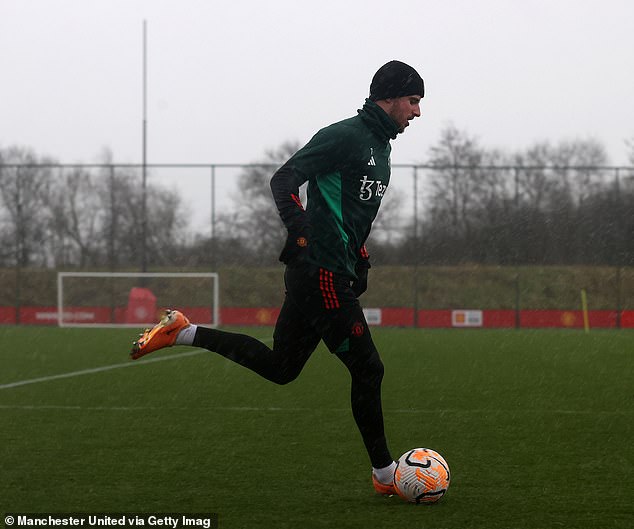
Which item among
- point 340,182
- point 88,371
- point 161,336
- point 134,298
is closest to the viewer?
point 340,182

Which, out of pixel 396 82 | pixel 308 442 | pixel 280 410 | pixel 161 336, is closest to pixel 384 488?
pixel 161 336

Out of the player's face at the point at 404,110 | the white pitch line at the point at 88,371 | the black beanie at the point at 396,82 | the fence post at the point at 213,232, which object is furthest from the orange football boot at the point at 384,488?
the fence post at the point at 213,232

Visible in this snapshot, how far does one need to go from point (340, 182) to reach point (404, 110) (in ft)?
1.61

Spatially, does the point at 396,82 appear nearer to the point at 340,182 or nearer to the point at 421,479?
the point at 340,182

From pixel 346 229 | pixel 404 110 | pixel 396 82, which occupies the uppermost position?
pixel 396 82

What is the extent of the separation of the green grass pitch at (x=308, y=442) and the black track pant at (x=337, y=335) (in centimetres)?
37

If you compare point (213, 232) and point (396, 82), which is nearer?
point (396, 82)

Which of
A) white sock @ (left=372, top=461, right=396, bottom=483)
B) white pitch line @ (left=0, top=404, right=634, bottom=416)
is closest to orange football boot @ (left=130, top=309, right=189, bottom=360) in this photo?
white sock @ (left=372, top=461, right=396, bottom=483)

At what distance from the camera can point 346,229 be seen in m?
5.16

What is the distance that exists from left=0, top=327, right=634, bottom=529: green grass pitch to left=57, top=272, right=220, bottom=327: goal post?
14.8 meters

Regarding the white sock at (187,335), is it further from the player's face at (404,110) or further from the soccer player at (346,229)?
the player's face at (404,110)

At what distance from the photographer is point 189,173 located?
98.6 ft

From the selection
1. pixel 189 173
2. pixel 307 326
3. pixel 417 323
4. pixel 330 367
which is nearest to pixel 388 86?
pixel 307 326

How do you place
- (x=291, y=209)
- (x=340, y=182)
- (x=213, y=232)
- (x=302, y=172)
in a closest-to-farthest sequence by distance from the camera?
1. (x=291, y=209)
2. (x=302, y=172)
3. (x=340, y=182)
4. (x=213, y=232)
